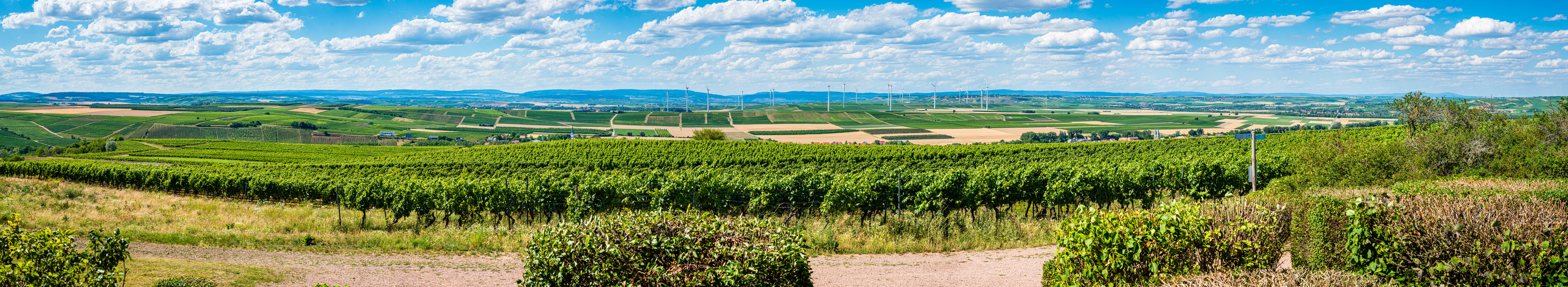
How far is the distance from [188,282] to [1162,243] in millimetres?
12023

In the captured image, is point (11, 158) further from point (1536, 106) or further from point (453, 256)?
point (1536, 106)

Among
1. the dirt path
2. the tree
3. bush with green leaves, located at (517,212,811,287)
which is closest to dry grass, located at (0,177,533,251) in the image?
the dirt path

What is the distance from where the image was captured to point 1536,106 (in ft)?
383

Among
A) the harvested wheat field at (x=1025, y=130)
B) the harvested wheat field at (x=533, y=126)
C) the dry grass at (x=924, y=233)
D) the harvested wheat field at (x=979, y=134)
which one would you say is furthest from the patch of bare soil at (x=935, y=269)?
the harvested wheat field at (x=533, y=126)

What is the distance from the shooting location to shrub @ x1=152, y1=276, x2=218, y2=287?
9508mm

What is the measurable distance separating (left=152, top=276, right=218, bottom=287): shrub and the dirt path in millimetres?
1168

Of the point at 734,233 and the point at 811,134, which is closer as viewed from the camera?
the point at 734,233

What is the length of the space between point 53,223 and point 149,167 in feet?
98.4

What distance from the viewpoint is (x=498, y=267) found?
48.2 ft

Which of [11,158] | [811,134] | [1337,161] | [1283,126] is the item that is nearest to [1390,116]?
[1283,126]

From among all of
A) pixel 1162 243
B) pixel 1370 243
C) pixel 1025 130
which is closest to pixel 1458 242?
pixel 1370 243

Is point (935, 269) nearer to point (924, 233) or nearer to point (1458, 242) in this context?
point (924, 233)

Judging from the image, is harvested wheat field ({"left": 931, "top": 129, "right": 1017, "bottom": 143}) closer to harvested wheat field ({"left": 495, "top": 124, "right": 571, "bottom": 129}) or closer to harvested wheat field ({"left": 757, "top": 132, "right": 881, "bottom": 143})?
harvested wheat field ({"left": 757, "top": 132, "right": 881, "bottom": 143})

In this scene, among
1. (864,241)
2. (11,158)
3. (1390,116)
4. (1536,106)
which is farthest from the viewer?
(1390,116)
